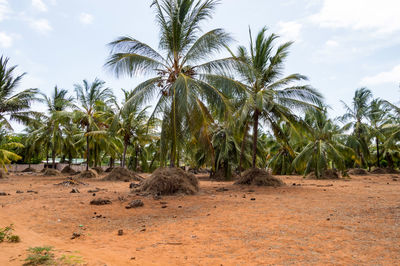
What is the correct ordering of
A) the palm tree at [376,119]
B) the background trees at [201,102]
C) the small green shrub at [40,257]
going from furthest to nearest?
the palm tree at [376,119] < the background trees at [201,102] < the small green shrub at [40,257]

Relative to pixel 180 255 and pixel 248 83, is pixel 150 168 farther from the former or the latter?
pixel 180 255

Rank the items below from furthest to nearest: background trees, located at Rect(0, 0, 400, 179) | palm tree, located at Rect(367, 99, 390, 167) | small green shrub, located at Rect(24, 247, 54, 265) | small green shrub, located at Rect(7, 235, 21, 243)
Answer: palm tree, located at Rect(367, 99, 390, 167)
background trees, located at Rect(0, 0, 400, 179)
small green shrub, located at Rect(7, 235, 21, 243)
small green shrub, located at Rect(24, 247, 54, 265)

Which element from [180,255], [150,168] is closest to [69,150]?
[150,168]

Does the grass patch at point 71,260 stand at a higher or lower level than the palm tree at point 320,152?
lower

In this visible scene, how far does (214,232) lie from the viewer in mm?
5340

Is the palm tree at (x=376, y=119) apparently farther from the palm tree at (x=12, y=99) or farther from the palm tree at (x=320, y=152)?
the palm tree at (x=12, y=99)

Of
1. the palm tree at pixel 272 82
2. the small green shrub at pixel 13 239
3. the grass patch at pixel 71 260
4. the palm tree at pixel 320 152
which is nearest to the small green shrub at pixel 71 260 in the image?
the grass patch at pixel 71 260

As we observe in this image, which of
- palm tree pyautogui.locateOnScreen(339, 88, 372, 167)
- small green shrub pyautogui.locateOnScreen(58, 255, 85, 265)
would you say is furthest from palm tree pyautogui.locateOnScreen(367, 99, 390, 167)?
small green shrub pyautogui.locateOnScreen(58, 255, 85, 265)

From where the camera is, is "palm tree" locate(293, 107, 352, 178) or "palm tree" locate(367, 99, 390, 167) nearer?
"palm tree" locate(293, 107, 352, 178)

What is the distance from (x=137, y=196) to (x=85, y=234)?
14.1ft

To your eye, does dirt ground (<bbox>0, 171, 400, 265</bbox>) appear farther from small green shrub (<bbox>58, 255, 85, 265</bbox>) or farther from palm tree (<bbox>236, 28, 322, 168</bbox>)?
→ palm tree (<bbox>236, 28, 322, 168</bbox>)

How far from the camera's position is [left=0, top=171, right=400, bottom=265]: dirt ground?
13.0 feet

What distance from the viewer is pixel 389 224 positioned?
546 centimetres

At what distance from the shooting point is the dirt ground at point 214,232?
397cm
